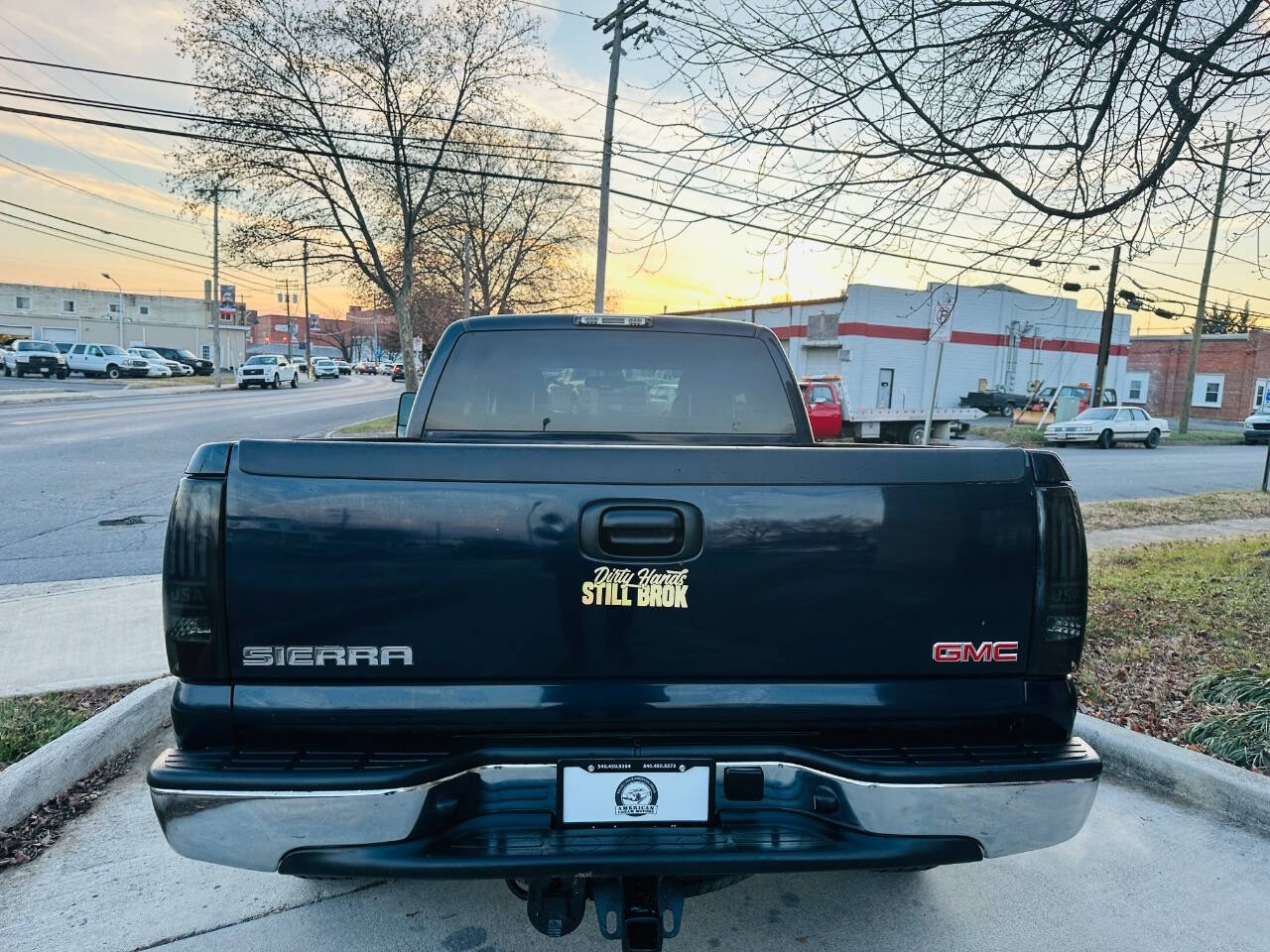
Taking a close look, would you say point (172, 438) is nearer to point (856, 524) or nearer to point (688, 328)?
point (688, 328)

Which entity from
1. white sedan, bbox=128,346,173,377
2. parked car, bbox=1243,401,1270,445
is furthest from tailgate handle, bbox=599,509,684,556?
white sedan, bbox=128,346,173,377

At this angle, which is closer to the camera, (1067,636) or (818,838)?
(818,838)

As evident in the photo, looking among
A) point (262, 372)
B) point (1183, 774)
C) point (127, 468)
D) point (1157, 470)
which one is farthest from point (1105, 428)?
point (262, 372)

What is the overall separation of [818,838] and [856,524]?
2.52 feet

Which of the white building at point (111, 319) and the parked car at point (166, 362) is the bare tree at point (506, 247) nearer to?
the parked car at point (166, 362)

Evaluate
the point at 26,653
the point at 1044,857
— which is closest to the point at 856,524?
the point at 1044,857

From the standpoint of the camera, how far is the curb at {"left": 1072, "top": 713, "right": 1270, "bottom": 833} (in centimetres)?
325

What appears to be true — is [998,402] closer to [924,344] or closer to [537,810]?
[924,344]

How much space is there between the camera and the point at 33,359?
131 feet

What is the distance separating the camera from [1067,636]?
2.05 m

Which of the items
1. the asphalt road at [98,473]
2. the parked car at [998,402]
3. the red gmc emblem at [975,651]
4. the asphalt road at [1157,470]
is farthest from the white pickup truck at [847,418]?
the red gmc emblem at [975,651]

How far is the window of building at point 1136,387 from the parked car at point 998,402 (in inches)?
628

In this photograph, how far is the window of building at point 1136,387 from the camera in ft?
168

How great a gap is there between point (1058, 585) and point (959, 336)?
43416mm
